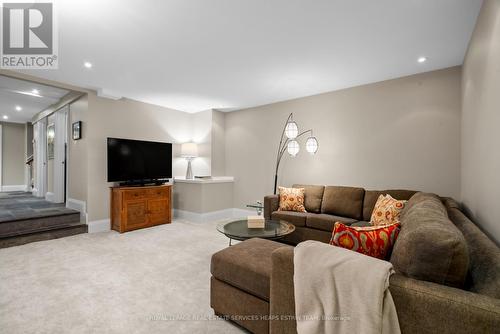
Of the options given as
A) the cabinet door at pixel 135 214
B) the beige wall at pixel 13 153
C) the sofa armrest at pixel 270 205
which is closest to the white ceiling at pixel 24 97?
the beige wall at pixel 13 153

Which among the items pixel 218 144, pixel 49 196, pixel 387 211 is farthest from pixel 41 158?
pixel 387 211

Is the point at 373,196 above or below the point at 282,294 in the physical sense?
above

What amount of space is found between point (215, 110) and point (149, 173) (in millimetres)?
2062

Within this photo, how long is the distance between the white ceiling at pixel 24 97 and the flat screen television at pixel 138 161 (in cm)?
157

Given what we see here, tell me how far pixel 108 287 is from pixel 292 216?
2.46 m

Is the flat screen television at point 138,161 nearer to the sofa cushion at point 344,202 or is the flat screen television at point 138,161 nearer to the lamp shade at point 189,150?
the lamp shade at point 189,150

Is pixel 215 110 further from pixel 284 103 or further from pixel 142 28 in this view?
pixel 142 28

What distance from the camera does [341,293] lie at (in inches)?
39.3

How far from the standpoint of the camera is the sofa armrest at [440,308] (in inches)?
31.6

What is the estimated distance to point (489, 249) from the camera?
1.14m

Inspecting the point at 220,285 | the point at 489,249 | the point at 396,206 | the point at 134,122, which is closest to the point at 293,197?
the point at 396,206

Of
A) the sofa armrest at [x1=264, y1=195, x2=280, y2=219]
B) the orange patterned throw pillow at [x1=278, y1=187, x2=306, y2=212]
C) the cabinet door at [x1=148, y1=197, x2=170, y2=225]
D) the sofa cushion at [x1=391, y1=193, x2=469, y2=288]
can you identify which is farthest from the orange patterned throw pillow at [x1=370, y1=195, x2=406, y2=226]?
the cabinet door at [x1=148, y1=197, x2=170, y2=225]

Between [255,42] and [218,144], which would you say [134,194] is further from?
[255,42]

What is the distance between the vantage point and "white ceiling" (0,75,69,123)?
4277mm
